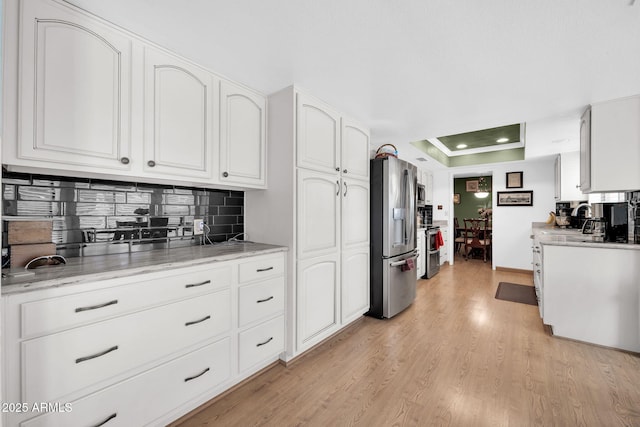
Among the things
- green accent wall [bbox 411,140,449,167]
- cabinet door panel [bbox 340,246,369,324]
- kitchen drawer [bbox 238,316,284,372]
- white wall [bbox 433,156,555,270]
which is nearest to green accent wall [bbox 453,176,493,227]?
white wall [bbox 433,156,555,270]

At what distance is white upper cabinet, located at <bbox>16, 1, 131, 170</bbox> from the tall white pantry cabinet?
40.3 inches

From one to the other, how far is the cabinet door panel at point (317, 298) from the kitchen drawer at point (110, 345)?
721 mm

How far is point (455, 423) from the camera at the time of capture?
1535 mm

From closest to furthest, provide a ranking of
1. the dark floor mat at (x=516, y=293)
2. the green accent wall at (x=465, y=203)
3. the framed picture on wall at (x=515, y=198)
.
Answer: the dark floor mat at (x=516, y=293), the framed picture on wall at (x=515, y=198), the green accent wall at (x=465, y=203)

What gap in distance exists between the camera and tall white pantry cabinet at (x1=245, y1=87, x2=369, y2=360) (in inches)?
83.4

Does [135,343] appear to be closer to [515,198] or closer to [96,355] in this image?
[96,355]

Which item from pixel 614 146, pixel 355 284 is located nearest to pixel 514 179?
pixel 614 146

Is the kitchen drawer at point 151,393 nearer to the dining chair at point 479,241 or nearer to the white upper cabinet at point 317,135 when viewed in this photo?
the white upper cabinet at point 317,135

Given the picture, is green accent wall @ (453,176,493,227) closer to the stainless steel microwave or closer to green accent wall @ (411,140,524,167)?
green accent wall @ (411,140,524,167)

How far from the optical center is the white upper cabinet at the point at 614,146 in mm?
2301

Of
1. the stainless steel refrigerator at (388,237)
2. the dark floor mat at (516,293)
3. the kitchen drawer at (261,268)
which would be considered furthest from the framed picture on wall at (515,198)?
the kitchen drawer at (261,268)

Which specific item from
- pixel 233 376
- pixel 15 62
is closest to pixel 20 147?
pixel 15 62

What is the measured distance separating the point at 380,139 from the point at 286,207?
207 cm

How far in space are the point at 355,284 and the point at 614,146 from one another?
8.57 feet
